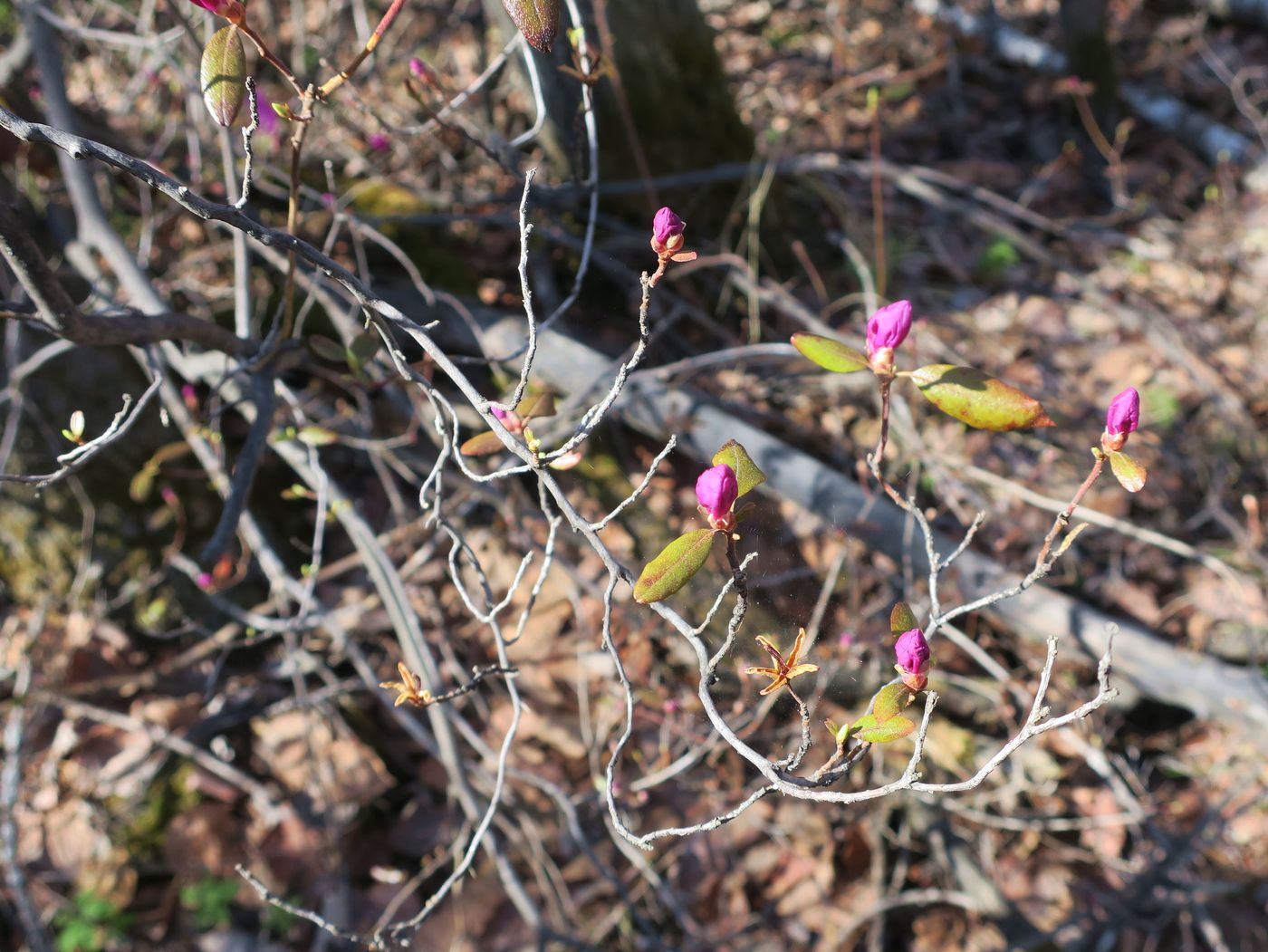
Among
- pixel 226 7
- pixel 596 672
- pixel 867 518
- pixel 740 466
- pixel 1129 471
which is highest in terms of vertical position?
pixel 226 7

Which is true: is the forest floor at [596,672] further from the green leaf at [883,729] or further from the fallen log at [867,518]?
the green leaf at [883,729]

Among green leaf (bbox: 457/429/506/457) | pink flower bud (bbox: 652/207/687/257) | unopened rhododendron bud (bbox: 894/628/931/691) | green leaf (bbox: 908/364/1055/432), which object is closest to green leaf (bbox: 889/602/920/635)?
unopened rhododendron bud (bbox: 894/628/931/691)

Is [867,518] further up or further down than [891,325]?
further down

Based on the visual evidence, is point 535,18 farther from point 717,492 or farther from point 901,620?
point 901,620

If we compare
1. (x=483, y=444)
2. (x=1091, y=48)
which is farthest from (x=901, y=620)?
(x=1091, y=48)

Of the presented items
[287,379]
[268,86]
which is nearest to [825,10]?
[268,86]

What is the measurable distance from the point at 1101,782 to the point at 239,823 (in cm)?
231

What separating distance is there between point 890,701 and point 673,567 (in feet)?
1.07

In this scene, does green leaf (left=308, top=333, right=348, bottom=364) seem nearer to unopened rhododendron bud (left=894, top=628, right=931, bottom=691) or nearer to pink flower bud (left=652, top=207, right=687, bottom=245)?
pink flower bud (left=652, top=207, right=687, bottom=245)

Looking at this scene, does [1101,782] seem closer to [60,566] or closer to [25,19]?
[60,566]

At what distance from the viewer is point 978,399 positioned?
1.12 metres

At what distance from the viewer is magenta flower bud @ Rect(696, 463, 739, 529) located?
3.28 feet

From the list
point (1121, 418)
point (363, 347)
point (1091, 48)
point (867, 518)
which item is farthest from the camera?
point (1091, 48)

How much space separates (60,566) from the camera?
93.8 inches
